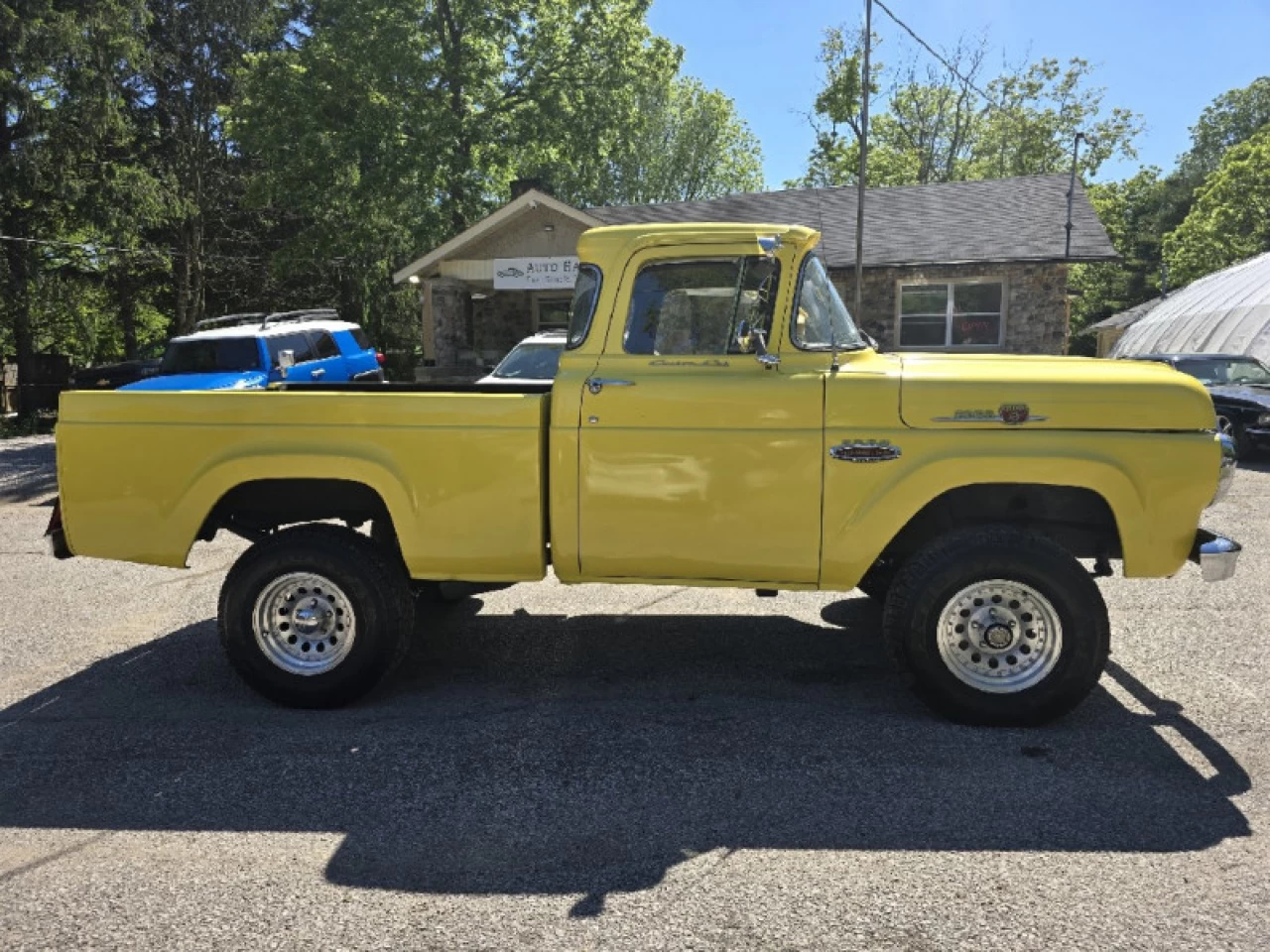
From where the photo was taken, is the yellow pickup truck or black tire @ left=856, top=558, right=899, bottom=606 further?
black tire @ left=856, top=558, right=899, bottom=606

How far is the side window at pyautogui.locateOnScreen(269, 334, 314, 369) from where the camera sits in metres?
14.4

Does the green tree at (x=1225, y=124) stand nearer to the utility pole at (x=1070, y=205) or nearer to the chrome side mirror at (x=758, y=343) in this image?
the utility pole at (x=1070, y=205)

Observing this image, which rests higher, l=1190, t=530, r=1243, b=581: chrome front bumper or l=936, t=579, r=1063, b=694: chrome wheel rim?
l=1190, t=530, r=1243, b=581: chrome front bumper

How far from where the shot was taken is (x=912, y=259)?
20.2 meters

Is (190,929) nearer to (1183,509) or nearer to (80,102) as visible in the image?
(1183,509)

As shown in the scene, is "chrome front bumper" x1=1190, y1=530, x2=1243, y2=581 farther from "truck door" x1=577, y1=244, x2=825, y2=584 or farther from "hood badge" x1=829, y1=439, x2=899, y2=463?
"truck door" x1=577, y1=244, x2=825, y2=584

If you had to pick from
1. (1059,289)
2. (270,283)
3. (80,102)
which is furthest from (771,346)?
(270,283)

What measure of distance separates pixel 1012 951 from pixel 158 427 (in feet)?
14.2

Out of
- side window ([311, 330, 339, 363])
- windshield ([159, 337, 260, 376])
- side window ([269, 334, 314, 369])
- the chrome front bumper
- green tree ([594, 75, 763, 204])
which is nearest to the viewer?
the chrome front bumper

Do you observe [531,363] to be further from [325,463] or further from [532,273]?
[532,273]

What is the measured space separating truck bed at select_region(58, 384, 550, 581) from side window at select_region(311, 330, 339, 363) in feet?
36.0

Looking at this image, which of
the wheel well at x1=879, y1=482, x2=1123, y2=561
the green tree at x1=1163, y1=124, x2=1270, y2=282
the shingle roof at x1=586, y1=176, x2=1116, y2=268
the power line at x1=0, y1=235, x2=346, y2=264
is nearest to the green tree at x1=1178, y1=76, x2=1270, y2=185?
the green tree at x1=1163, y1=124, x2=1270, y2=282

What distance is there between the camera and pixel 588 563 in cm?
455

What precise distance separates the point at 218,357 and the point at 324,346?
1788 millimetres
